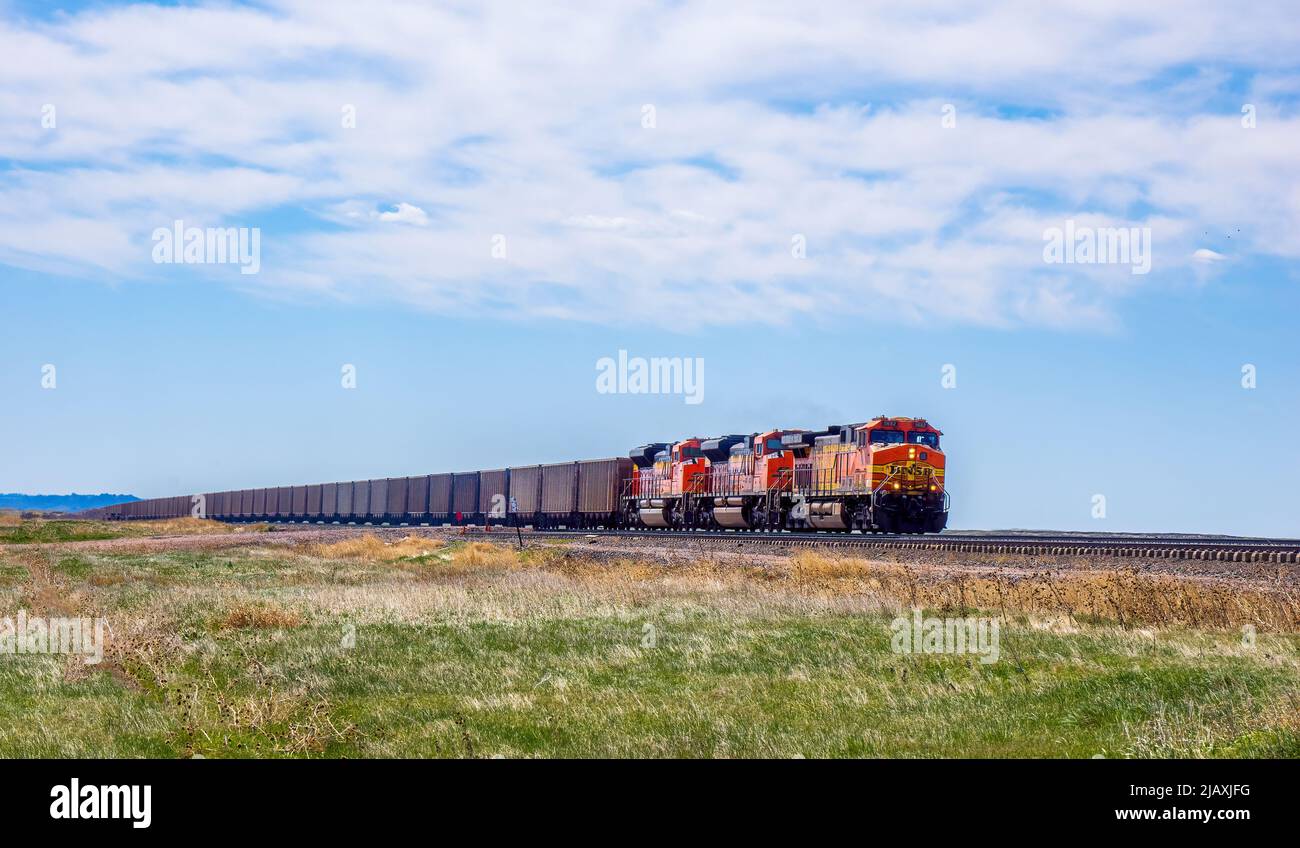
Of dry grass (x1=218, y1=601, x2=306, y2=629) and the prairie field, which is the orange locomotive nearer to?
the prairie field

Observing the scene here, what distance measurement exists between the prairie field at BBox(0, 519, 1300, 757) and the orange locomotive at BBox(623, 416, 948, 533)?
52.1 ft

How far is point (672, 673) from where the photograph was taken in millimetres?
14383

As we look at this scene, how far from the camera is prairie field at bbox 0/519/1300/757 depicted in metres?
10.6

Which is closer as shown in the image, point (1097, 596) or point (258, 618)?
point (1097, 596)

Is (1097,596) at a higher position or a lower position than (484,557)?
higher

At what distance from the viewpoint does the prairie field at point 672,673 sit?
1058 centimetres

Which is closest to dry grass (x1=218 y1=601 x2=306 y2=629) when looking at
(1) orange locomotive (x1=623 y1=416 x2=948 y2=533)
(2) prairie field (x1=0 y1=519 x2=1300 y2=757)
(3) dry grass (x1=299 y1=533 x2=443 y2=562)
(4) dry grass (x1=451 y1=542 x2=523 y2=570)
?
(2) prairie field (x1=0 y1=519 x2=1300 y2=757)

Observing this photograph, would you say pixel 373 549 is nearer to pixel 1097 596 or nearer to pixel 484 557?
pixel 484 557

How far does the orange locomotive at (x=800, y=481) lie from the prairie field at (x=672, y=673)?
15.9 m

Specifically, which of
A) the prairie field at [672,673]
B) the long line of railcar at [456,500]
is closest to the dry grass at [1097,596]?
the prairie field at [672,673]

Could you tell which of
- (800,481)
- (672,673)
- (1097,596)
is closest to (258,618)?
(672,673)

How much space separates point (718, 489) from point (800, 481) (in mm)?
7247
